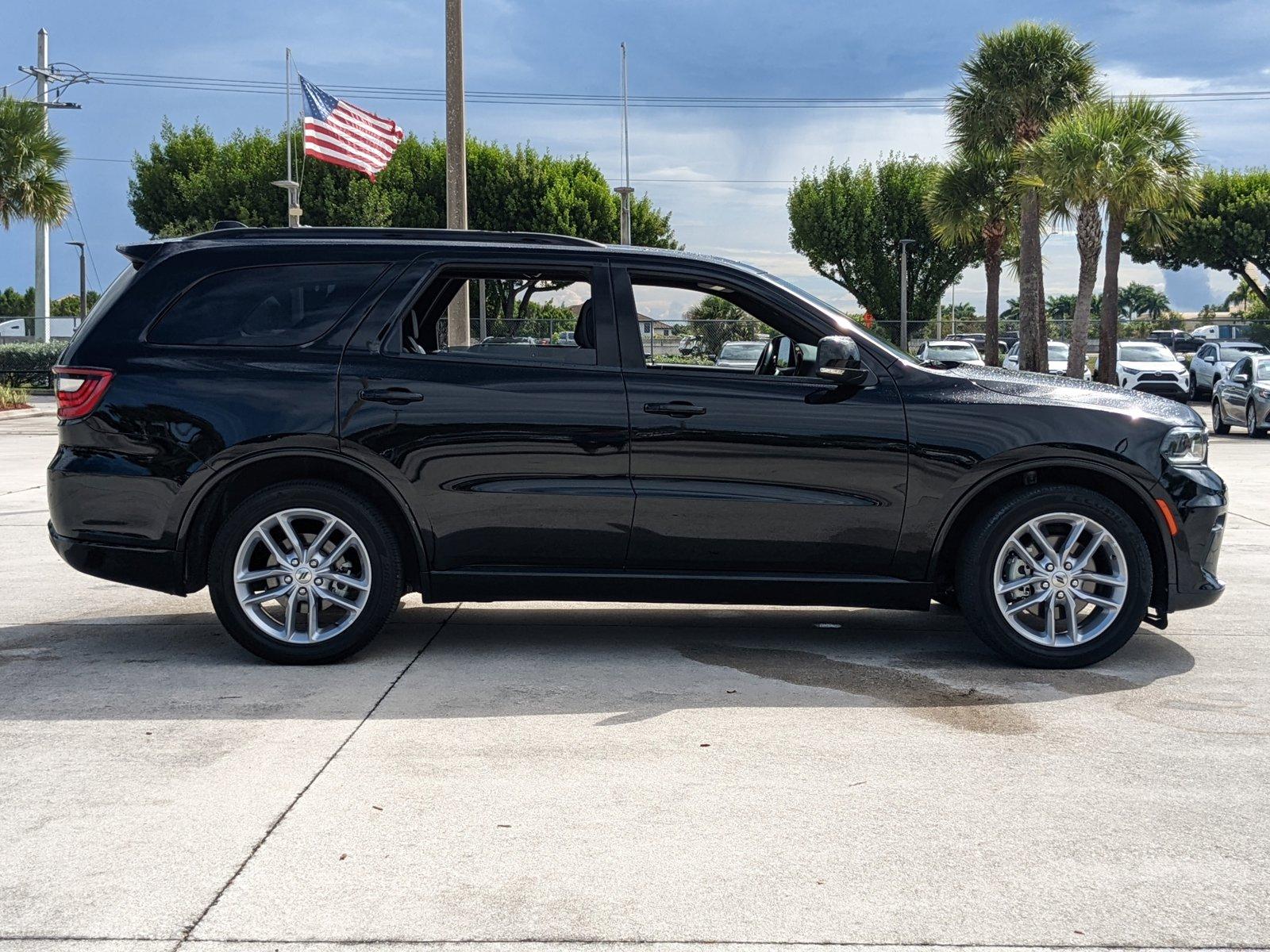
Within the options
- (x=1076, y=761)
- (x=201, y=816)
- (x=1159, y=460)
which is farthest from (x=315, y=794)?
(x=1159, y=460)

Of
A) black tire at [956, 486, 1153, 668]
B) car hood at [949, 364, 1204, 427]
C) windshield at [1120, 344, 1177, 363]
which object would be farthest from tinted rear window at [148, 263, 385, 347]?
windshield at [1120, 344, 1177, 363]

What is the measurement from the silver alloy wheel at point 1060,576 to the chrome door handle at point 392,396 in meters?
2.60

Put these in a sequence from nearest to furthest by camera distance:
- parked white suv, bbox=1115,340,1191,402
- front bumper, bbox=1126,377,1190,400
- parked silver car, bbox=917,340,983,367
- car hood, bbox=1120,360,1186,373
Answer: front bumper, bbox=1126,377,1190,400 < parked white suv, bbox=1115,340,1191,402 < car hood, bbox=1120,360,1186,373 < parked silver car, bbox=917,340,983,367

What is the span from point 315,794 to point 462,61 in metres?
13.2

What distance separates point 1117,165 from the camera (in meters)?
29.1

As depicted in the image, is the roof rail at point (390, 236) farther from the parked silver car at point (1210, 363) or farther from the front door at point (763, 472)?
the parked silver car at point (1210, 363)

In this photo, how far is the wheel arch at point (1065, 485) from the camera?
5855mm

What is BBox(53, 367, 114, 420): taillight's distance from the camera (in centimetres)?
586

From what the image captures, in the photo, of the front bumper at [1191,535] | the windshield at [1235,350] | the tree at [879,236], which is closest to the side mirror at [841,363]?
the front bumper at [1191,535]

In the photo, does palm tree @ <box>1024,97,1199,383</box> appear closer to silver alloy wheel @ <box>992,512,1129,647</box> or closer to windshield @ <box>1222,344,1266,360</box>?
windshield @ <box>1222,344,1266,360</box>

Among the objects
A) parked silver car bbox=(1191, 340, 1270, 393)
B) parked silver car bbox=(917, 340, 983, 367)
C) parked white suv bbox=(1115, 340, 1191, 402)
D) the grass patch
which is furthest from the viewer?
parked silver car bbox=(917, 340, 983, 367)

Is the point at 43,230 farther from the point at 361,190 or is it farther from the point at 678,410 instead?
the point at 678,410

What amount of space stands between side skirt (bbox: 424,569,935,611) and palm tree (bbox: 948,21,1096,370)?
2945 centimetres

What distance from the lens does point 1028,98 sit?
112 feet
